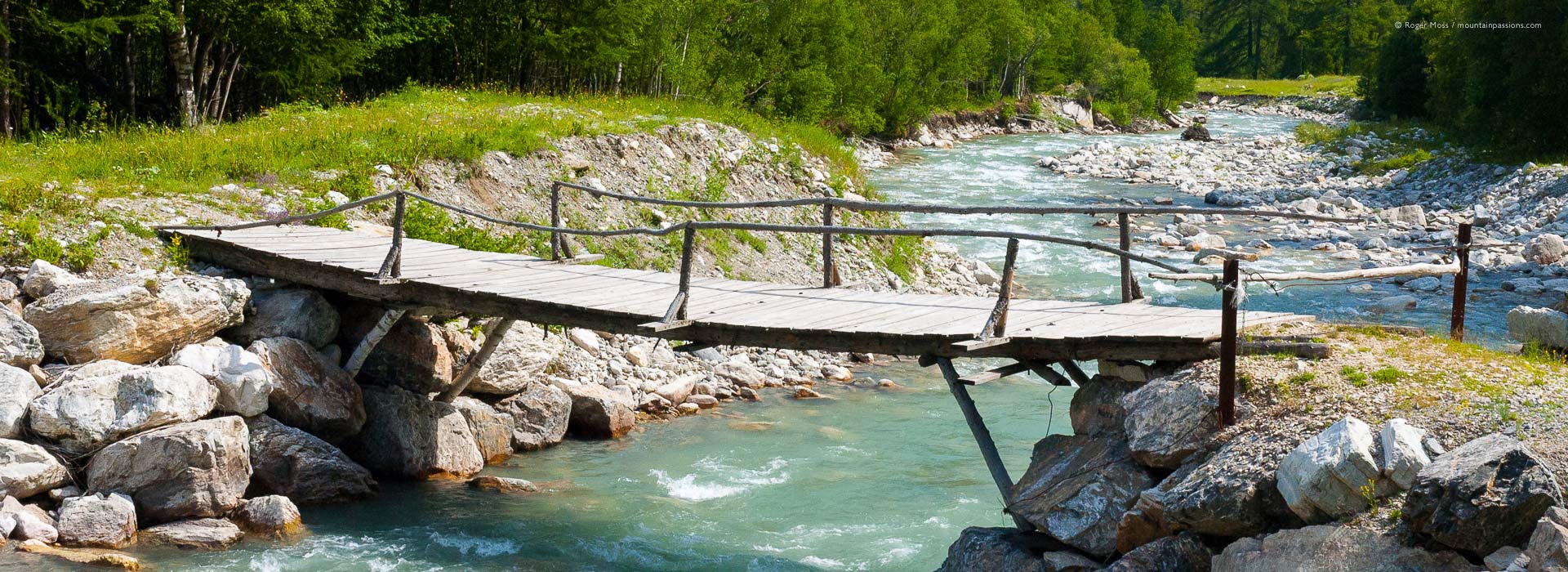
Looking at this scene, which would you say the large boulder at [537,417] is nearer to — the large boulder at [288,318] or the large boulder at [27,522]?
the large boulder at [288,318]

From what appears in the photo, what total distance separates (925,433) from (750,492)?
9.74ft

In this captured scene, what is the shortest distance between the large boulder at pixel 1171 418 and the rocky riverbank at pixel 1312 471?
0.04 feet

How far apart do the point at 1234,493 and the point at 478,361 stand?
27.3 feet

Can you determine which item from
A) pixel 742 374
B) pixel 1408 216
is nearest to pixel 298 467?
pixel 742 374

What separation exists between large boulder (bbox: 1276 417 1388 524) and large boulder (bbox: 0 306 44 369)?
10.1m

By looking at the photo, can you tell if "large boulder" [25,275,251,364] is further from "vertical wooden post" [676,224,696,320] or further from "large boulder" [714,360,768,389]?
"large boulder" [714,360,768,389]

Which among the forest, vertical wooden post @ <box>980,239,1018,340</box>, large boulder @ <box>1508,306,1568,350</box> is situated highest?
the forest

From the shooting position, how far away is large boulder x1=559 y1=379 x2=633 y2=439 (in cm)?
1379

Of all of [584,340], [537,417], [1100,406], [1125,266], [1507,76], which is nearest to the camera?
[1100,406]

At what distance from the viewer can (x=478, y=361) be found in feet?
42.2

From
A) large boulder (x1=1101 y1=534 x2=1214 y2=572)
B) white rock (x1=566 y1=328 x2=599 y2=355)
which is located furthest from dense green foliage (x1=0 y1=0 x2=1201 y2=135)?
large boulder (x1=1101 y1=534 x2=1214 y2=572)

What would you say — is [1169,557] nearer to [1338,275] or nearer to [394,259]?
[1338,275]

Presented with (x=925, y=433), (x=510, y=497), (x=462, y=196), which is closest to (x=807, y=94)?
(x=462, y=196)

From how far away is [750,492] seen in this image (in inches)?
471
